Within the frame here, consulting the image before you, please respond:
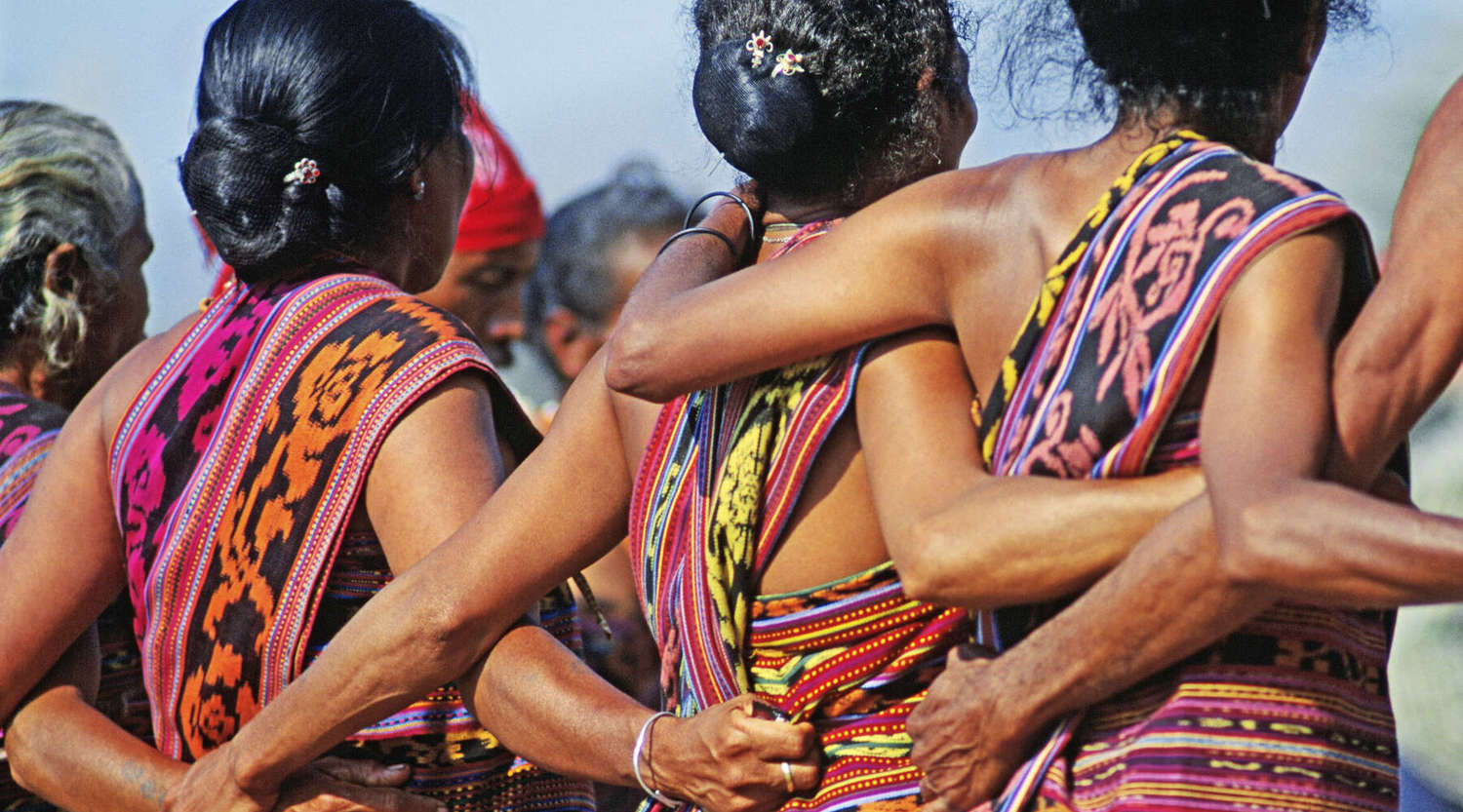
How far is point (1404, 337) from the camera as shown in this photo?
1593 mm

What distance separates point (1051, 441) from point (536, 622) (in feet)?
3.44

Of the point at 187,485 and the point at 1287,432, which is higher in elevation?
the point at 1287,432

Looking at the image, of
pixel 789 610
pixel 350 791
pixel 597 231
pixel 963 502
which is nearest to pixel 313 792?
pixel 350 791

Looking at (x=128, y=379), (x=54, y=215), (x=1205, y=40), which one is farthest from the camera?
(x=54, y=215)

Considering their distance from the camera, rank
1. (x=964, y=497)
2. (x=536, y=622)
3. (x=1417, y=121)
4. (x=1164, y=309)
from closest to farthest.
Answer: (x=1164, y=309) → (x=964, y=497) → (x=536, y=622) → (x=1417, y=121)

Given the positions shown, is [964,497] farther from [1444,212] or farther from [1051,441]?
[1444,212]

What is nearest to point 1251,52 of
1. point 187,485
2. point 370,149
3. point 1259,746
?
point 1259,746

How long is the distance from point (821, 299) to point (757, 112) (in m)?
0.35

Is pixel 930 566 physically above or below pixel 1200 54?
below

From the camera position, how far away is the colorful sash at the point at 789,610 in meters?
1.98

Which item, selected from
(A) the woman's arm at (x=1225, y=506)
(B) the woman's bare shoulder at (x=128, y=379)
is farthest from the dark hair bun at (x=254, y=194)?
(A) the woman's arm at (x=1225, y=506)

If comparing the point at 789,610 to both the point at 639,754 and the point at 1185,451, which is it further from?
the point at 1185,451

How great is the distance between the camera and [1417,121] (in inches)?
279

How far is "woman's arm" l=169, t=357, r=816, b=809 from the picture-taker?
2.33m
